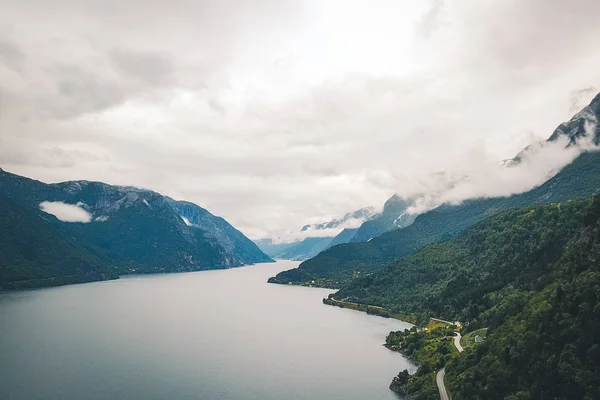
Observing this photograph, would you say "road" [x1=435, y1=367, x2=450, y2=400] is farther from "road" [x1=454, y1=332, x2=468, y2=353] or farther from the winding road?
"road" [x1=454, y1=332, x2=468, y2=353]

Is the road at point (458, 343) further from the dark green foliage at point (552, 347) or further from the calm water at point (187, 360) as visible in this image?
the dark green foliage at point (552, 347)

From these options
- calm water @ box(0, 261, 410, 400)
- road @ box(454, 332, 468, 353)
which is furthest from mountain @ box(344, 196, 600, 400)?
calm water @ box(0, 261, 410, 400)

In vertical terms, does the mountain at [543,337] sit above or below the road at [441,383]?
above

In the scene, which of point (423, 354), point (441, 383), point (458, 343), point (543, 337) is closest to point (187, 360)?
point (423, 354)

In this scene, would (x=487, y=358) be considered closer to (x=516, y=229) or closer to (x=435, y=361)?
(x=435, y=361)

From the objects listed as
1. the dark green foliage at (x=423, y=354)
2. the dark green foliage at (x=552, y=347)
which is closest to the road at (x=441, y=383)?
the dark green foliage at (x=423, y=354)

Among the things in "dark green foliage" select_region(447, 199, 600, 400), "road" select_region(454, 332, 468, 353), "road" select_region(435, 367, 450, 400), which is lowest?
"road" select_region(435, 367, 450, 400)

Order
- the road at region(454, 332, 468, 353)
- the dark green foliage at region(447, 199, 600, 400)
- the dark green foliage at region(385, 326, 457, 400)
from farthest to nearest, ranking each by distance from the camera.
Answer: the road at region(454, 332, 468, 353)
the dark green foliage at region(385, 326, 457, 400)
the dark green foliage at region(447, 199, 600, 400)

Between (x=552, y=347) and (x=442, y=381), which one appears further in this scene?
(x=442, y=381)

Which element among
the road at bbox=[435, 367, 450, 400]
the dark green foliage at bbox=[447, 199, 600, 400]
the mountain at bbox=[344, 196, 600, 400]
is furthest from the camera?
the road at bbox=[435, 367, 450, 400]

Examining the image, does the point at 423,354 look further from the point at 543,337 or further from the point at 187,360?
the point at 187,360

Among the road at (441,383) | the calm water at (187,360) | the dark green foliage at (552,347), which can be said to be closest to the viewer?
the dark green foliage at (552,347)
